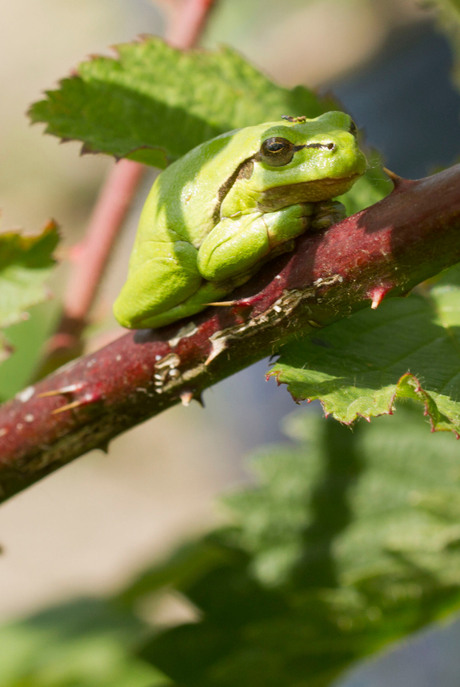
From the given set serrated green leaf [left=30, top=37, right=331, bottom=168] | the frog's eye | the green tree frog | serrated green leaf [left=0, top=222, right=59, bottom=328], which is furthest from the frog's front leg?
serrated green leaf [left=0, top=222, right=59, bottom=328]

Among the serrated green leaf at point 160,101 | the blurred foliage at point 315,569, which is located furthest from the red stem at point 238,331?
the blurred foliage at point 315,569

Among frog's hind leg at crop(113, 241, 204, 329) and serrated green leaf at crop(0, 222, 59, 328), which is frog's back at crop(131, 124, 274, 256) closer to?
frog's hind leg at crop(113, 241, 204, 329)

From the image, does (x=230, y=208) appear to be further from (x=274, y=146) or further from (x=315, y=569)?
(x=315, y=569)

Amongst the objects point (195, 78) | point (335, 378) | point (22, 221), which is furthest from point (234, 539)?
point (22, 221)

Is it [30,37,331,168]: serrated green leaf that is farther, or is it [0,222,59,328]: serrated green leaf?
[0,222,59,328]: serrated green leaf

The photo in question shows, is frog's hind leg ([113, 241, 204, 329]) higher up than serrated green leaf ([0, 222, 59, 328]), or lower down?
lower down

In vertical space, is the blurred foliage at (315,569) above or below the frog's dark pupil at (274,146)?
below

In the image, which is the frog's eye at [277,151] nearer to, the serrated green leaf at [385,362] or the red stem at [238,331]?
the red stem at [238,331]
